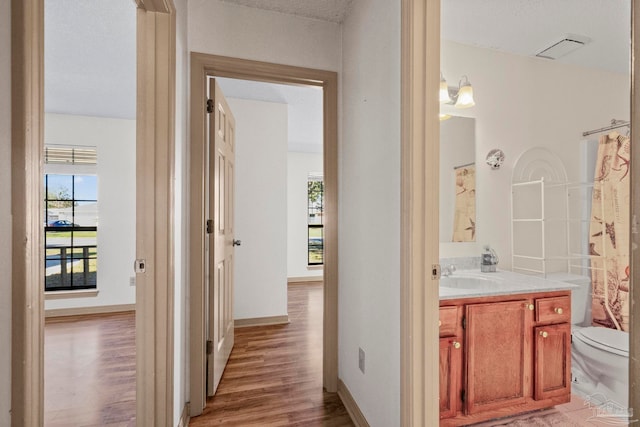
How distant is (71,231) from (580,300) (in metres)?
5.60

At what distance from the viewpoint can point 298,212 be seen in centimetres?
578

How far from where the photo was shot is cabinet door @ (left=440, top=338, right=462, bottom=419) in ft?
5.21

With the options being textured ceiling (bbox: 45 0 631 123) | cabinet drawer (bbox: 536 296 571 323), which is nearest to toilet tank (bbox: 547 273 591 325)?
cabinet drawer (bbox: 536 296 571 323)

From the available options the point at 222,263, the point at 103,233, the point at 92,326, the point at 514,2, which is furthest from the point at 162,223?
the point at 103,233

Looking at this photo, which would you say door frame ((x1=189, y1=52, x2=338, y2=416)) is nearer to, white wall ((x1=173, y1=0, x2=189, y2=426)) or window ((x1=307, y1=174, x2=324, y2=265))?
white wall ((x1=173, y1=0, x2=189, y2=426))

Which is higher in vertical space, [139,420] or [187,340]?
[187,340]

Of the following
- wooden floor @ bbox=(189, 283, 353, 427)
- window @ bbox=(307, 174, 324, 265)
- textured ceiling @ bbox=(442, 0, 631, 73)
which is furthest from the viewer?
window @ bbox=(307, 174, 324, 265)

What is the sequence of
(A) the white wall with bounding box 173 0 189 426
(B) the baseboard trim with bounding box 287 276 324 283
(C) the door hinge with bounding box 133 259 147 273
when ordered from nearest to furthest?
1. (C) the door hinge with bounding box 133 259 147 273
2. (A) the white wall with bounding box 173 0 189 426
3. (B) the baseboard trim with bounding box 287 276 324 283

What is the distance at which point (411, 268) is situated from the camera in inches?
47.0

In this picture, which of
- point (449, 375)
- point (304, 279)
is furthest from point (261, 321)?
point (304, 279)

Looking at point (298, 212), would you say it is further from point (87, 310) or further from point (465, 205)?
point (465, 205)

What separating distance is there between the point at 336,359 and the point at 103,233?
355 centimetres

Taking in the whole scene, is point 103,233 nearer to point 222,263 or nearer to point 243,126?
point 243,126

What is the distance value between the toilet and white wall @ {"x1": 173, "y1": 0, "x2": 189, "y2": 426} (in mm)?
2396
